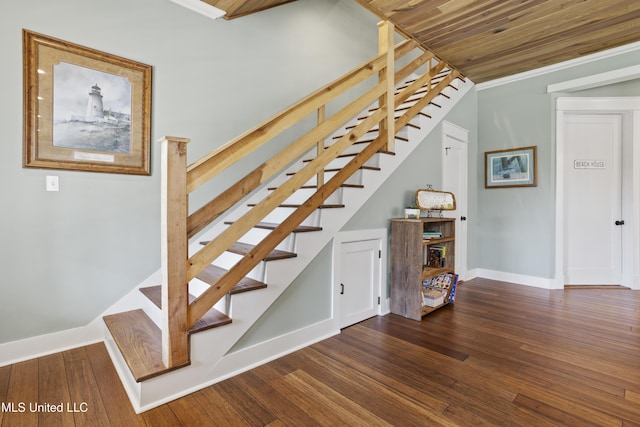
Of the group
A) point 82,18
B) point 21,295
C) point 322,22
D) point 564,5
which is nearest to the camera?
point 21,295

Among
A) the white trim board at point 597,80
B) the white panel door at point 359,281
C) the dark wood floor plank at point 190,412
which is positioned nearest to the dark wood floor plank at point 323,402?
the dark wood floor plank at point 190,412

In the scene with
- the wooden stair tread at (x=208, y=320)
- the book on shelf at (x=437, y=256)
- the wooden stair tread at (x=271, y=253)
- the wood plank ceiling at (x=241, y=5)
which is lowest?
the wooden stair tread at (x=208, y=320)

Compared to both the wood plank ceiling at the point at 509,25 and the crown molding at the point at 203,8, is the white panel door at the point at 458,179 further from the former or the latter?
the crown molding at the point at 203,8

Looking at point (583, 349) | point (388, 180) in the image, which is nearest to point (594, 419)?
point (583, 349)

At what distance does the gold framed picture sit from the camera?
2.19 m

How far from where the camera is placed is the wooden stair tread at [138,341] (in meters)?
1.74

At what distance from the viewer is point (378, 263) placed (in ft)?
10.4

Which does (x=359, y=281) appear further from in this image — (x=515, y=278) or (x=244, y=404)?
(x=515, y=278)

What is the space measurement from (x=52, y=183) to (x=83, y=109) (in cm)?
58

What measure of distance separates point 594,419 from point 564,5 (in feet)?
11.5

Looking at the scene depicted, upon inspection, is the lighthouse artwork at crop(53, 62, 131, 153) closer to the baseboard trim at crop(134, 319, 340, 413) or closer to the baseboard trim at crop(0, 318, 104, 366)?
the baseboard trim at crop(0, 318, 104, 366)

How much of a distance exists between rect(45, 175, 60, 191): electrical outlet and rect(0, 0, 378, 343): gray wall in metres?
0.03

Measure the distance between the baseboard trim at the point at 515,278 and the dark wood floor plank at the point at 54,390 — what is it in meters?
4.74

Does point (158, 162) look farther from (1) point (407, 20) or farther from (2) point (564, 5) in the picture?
(2) point (564, 5)
